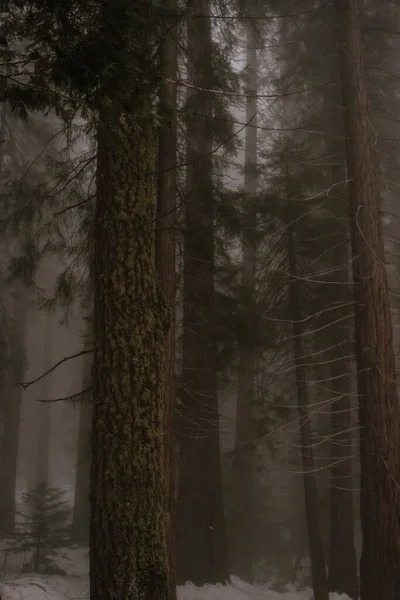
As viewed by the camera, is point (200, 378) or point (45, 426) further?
point (45, 426)

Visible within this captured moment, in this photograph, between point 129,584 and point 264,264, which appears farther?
point 264,264

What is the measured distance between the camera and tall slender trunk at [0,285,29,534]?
17.8 metres

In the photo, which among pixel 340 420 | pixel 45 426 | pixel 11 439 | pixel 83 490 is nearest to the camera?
pixel 340 420

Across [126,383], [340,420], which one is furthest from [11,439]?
[126,383]

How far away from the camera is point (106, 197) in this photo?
Answer: 5.35 metres

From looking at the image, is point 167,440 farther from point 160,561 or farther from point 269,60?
point 269,60

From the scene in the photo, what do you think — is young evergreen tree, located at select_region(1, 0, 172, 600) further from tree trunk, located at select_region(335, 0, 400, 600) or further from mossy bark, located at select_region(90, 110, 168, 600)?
tree trunk, located at select_region(335, 0, 400, 600)

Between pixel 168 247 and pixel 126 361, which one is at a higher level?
pixel 168 247

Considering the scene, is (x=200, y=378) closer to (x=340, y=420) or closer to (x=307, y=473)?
(x=307, y=473)

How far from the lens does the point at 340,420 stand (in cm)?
1180

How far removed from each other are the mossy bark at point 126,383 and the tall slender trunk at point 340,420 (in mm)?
6166

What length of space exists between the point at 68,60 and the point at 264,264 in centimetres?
802

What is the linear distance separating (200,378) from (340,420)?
3.34 m

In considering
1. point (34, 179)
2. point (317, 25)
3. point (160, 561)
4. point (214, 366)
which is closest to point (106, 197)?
point (160, 561)
